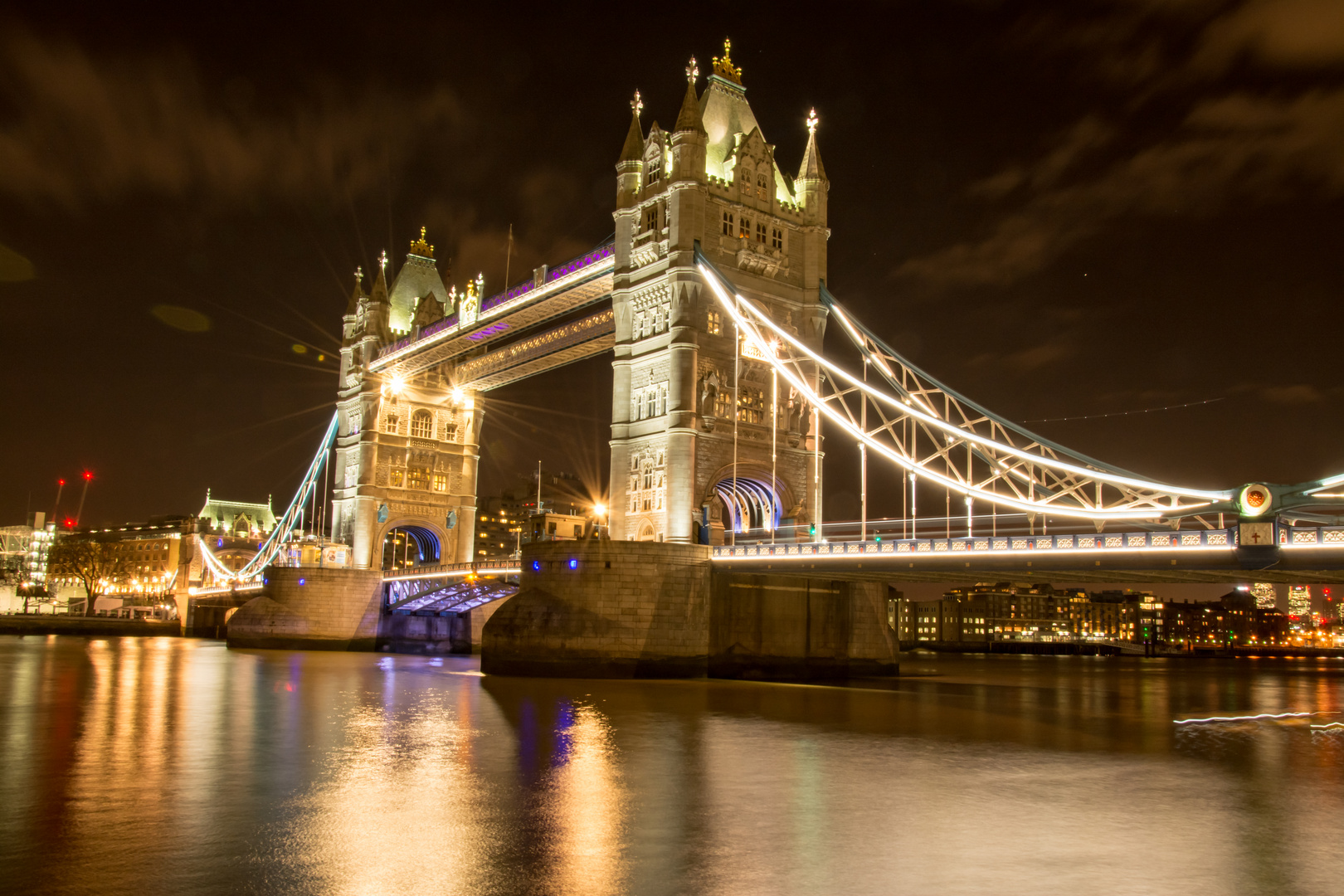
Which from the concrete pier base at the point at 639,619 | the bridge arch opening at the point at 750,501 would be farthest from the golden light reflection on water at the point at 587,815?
the bridge arch opening at the point at 750,501

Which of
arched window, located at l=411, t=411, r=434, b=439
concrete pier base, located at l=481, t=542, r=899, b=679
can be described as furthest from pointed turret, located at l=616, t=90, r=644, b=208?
arched window, located at l=411, t=411, r=434, b=439

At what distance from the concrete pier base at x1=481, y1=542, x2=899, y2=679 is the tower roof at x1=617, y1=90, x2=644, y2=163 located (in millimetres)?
16321

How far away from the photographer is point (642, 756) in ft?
56.8

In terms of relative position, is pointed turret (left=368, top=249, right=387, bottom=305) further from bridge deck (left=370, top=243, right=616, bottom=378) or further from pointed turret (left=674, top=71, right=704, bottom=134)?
pointed turret (left=674, top=71, right=704, bottom=134)

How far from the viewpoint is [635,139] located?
42125mm

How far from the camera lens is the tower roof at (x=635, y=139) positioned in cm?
4197

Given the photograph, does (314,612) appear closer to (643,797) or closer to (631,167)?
(631,167)

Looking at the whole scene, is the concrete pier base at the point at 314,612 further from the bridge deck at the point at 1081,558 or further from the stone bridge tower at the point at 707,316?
the bridge deck at the point at 1081,558

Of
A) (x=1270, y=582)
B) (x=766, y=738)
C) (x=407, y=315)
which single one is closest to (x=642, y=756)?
(x=766, y=738)

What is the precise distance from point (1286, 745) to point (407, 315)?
54479mm

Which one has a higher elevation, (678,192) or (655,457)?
(678,192)

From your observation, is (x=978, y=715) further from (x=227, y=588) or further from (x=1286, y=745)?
(x=227, y=588)

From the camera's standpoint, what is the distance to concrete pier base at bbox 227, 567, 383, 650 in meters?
55.7

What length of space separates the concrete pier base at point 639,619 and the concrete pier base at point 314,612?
77.7 ft
